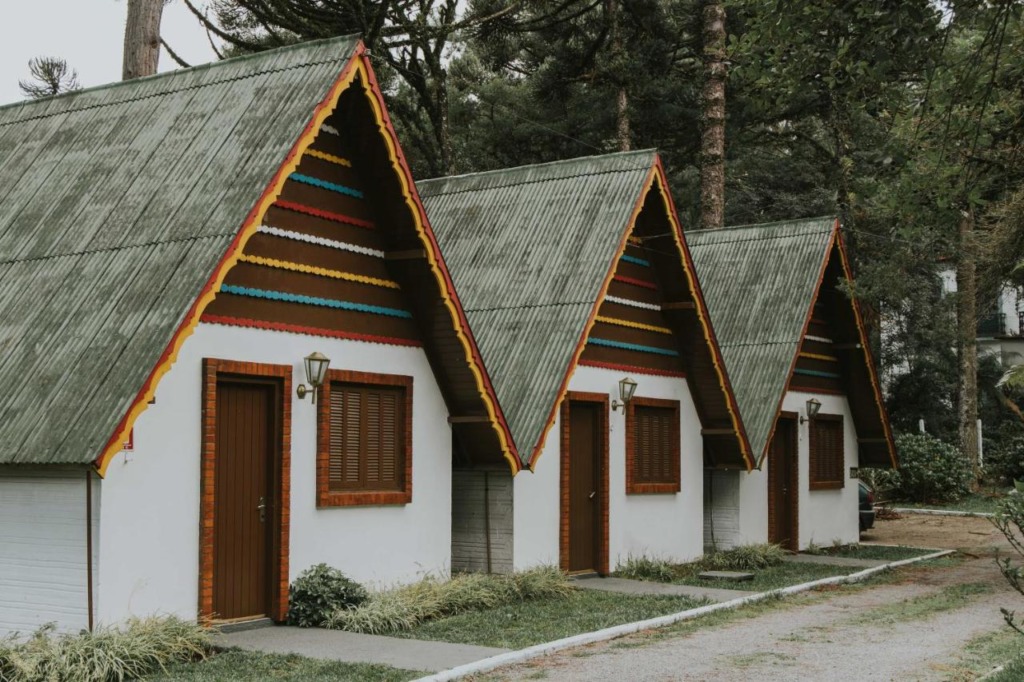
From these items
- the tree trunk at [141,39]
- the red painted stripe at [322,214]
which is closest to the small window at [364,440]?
the red painted stripe at [322,214]

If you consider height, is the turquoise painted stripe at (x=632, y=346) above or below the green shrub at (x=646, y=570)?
above

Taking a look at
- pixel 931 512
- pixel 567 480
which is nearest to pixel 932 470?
pixel 931 512

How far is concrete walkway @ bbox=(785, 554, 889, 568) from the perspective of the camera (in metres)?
21.1

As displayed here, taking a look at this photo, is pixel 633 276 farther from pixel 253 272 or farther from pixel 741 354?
pixel 253 272

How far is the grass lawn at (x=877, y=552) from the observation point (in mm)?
22734

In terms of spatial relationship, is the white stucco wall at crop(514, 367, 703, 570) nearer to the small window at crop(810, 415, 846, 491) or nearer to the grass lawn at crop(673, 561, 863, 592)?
the grass lawn at crop(673, 561, 863, 592)

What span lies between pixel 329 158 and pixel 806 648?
6.72m

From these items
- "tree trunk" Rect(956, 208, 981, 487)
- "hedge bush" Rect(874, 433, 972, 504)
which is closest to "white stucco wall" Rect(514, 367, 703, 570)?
"tree trunk" Rect(956, 208, 981, 487)

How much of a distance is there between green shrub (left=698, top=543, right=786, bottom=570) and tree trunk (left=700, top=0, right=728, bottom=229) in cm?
970

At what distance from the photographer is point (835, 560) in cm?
2188

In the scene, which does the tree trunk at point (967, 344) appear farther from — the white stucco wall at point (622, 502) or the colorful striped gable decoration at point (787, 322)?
the white stucco wall at point (622, 502)

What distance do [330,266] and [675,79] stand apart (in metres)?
23.3

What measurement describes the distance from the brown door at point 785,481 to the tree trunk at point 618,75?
1104 centimetres

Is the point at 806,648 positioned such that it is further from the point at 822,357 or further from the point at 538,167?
the point at 822,357
